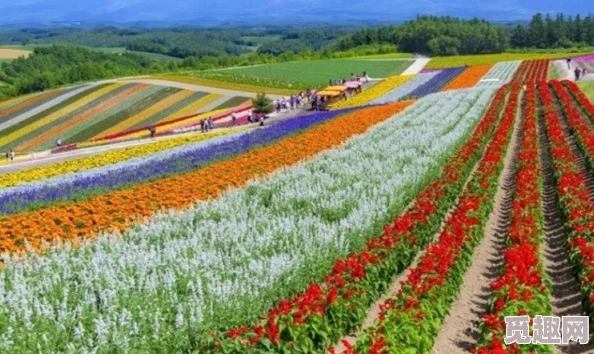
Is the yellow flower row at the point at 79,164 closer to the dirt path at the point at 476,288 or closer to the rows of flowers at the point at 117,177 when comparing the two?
the rows of flowers at the point at 117,177

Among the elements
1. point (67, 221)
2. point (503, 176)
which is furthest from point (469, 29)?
point (67, 221)

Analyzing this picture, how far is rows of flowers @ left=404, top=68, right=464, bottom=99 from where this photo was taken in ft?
187

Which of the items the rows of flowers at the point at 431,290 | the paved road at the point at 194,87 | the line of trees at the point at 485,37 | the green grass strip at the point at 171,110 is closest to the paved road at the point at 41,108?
the paved road at the point at 194,87

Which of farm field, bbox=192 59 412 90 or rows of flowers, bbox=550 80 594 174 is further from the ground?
farm field, bbox=192 59 412 90

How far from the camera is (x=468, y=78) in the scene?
6669 centimetres

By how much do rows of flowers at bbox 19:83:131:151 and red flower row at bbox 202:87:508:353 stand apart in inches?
1821

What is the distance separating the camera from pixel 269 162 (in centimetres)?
2327

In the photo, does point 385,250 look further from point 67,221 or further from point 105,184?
point 105,184

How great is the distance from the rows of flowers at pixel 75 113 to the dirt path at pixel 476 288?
45.4 meters

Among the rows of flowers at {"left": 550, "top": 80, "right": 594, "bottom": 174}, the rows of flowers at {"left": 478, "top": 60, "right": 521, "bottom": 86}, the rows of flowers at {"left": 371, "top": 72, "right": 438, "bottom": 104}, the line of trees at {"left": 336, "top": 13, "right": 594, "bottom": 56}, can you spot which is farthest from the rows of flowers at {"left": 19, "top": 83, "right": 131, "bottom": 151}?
the line of trees at {"left": 336, "top": 13, "right": 594, "bottom": 56}

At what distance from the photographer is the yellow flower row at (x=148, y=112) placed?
59463mm

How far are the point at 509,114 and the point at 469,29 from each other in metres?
105

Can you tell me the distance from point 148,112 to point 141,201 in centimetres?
4886

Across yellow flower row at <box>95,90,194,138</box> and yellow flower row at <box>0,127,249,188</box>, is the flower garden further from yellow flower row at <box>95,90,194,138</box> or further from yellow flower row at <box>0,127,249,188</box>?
yellow flower row at <box>95,90,194,138</box>
